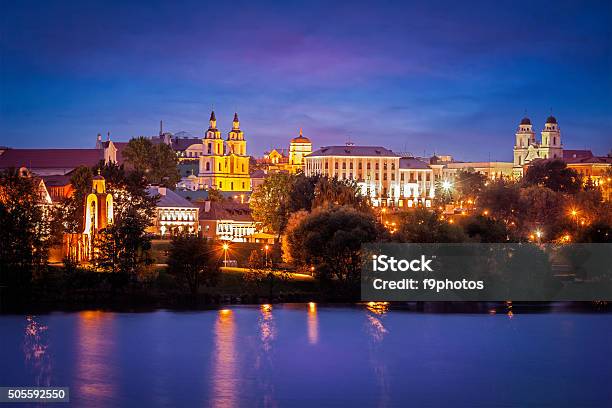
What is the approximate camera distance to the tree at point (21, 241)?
46594mm

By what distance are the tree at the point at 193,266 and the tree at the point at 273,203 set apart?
1700cm

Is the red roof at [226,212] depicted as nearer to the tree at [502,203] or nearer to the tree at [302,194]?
the tree at [302,194]

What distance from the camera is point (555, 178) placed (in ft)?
334

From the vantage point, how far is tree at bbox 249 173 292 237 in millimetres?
66750

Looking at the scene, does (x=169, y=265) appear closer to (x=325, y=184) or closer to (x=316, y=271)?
(x=316, y=271)

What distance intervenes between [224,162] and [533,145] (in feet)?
168

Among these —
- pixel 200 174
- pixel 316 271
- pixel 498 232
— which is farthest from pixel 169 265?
pixel 200 174

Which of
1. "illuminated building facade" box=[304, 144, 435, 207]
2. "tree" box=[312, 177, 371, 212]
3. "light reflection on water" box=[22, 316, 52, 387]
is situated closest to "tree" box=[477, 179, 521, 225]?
"tree" box=[312, 177, 371, 212]

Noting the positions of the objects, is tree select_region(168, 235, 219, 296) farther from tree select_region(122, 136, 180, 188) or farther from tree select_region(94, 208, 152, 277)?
tree select_region(122, 136, 180, 188)

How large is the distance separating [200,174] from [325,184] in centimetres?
5438

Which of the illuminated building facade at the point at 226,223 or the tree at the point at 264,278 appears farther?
the illuminated building facade at the point at 226,223

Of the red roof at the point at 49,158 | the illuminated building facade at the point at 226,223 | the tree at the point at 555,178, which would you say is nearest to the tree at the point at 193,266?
the illuminated building facade at the point at 226,223

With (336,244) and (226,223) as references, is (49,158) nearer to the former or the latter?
(226,223)

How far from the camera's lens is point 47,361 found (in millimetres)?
35531
